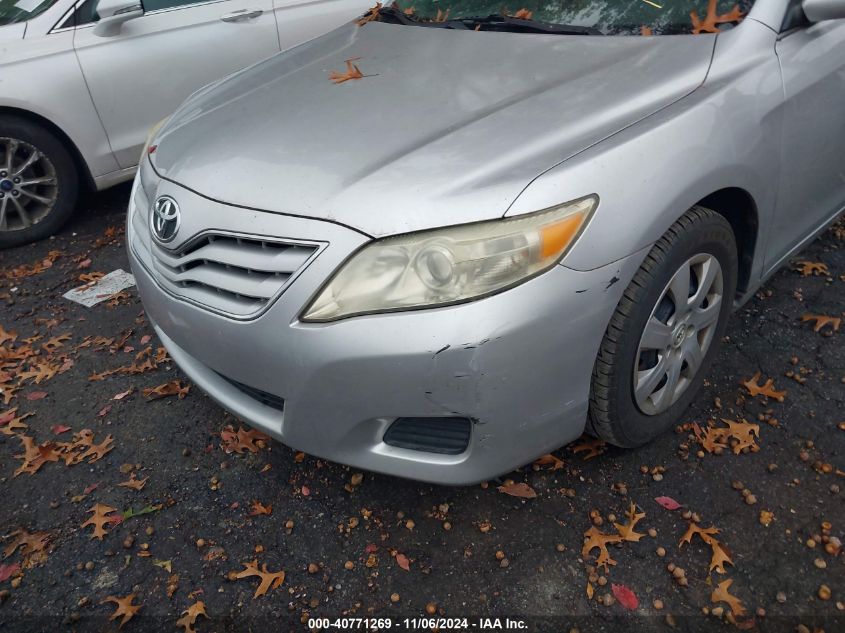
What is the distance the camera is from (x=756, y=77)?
2.06 metres

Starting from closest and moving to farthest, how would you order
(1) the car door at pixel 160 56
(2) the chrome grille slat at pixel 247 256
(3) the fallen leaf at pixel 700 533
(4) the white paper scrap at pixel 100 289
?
(2) the chrome grille slat at pixel 247 256
(3) the fallen leaf at pixel 700 533
(4) the white paper scrap at pixel 100 289
(1) the car door at pixel 160 56

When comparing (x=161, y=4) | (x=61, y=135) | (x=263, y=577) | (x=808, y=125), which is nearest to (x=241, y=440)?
(x=263, y=577)

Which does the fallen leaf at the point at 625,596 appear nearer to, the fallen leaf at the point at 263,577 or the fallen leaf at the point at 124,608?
the fallen leaf at the point at 263,577

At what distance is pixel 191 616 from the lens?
192cm

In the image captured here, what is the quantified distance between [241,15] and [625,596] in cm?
399

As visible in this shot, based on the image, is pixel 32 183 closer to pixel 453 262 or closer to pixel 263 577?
pixel 263 577

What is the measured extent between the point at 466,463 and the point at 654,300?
27.8 inches

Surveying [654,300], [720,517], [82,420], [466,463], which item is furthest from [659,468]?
[82,420]

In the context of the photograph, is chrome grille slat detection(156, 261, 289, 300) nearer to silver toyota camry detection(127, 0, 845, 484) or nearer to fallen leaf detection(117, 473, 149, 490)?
silver toyota camry detection(127, 0, 845, 484)

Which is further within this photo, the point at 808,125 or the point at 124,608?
the point at 808,125

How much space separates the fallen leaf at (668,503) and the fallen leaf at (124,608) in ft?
5.37

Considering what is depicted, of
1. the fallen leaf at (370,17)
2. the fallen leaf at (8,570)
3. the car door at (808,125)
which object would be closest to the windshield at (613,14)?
the car door at (808,125)

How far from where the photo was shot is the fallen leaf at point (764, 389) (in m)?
2.50

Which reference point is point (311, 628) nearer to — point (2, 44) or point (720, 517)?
point (720, 517)
